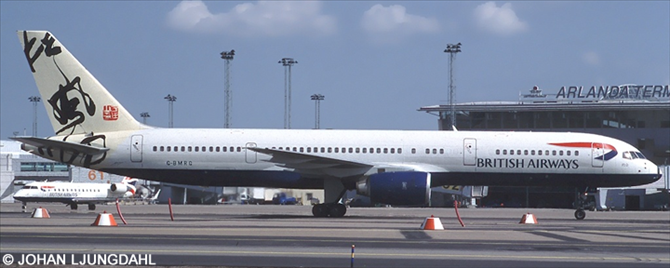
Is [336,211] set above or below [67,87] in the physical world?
below

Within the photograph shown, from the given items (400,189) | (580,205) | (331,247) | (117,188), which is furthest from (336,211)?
(117,188)

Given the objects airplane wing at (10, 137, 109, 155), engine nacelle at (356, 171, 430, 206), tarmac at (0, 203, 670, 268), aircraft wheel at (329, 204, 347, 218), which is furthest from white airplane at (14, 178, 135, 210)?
tarmac at (0, 203, 670, 268)

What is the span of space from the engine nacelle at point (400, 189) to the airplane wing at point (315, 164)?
3.60 feet

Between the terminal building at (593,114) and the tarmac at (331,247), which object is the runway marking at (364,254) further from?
the terminal building at (593,114)

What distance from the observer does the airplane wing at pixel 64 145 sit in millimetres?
31875

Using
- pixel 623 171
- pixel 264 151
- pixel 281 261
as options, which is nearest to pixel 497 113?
pixel 623 171

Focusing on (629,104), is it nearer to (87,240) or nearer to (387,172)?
(387,172)

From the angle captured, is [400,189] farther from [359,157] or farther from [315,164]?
[315,164]

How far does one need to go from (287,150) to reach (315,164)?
160cm

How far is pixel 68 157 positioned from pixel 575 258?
22.5 m

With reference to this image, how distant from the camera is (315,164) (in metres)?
32.0

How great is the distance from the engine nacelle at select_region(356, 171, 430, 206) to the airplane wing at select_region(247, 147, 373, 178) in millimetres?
1096

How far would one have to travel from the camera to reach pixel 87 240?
18891mm

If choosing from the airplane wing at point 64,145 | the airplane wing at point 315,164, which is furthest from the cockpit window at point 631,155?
the airplane wing at point 64,145
